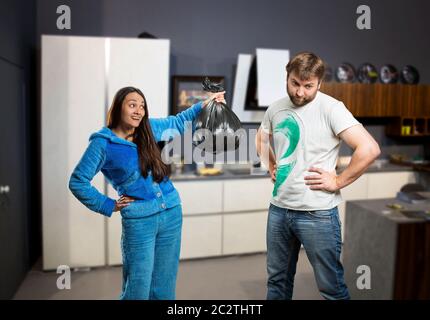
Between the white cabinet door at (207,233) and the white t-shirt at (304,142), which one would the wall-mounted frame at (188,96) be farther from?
the white cabinet door at (207,233)

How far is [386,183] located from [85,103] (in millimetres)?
1029

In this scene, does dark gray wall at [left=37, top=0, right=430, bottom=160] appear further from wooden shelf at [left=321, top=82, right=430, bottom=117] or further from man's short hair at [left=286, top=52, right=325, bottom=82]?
man's short hair at [left=286, top=52, right=325, bottom=82]

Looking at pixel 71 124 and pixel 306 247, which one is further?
pixel 71 124

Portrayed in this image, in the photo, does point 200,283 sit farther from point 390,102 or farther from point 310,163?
point 390,102

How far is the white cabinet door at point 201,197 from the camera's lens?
4.35 ft

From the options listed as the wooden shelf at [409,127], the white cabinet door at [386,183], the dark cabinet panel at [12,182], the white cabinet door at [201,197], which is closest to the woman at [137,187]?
the white cabinet door at [201,197]

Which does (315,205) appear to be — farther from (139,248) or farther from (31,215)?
(31,215)

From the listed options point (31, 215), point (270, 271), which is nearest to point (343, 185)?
point (270, 271)

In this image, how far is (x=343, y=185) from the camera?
0.79 m

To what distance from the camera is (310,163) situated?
77 cm

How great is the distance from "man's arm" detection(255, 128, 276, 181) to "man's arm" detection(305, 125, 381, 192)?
7 centimetres

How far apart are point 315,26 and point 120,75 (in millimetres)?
485

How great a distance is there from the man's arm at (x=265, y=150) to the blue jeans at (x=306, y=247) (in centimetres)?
8

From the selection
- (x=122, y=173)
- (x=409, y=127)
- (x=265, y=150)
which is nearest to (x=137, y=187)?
(x=122, y=173)
